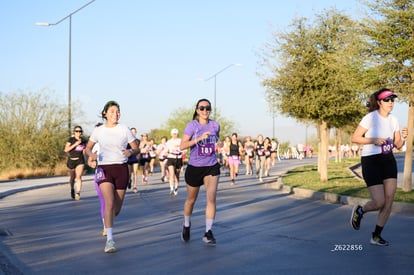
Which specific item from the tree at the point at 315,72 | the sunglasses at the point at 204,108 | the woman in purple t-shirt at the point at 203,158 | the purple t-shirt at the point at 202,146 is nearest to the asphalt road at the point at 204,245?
the woman in purple t-shirt at the point at 203,158

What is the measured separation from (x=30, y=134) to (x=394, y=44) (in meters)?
21.1

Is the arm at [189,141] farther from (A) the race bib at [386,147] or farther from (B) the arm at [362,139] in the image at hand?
(A) the race bib at [386,147]

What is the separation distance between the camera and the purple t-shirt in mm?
8750

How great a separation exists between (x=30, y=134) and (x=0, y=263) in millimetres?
25102

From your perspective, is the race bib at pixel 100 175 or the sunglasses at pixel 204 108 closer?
the race bib at pixel 100 175

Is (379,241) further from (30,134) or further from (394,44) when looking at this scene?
(30,134)

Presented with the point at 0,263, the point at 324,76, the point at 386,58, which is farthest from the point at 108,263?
the point at 324,76

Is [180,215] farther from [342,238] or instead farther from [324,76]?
[324,76]

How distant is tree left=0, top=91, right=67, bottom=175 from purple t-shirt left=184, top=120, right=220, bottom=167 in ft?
77.5

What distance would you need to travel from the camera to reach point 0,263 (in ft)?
24.6

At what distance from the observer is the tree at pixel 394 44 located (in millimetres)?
14695

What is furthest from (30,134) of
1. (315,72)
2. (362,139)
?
(362,139)

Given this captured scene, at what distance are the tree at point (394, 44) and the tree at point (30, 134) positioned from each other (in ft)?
66.0

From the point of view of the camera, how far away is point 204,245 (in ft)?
28.0
